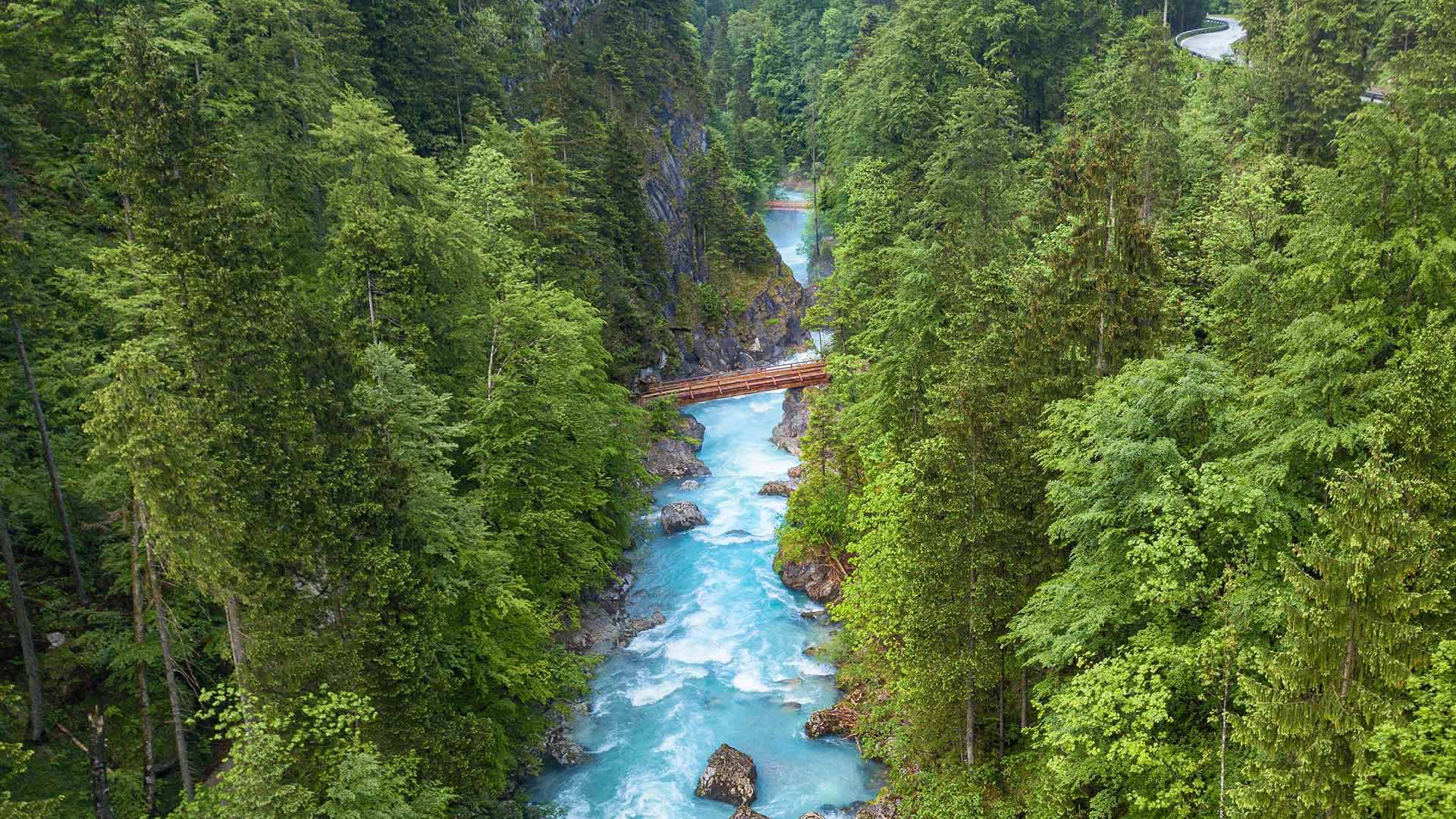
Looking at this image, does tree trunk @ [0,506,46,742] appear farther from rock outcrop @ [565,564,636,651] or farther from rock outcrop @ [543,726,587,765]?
rock outcrop @ [565,564,636,651]

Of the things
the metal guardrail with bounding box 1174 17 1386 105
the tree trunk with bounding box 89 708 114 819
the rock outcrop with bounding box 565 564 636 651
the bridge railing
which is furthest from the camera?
the bridge railing

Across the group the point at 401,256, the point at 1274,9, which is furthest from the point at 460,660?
the point at 1274,9

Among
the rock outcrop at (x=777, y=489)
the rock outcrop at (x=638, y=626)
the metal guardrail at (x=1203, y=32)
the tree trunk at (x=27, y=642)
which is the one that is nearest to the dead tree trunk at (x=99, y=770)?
the tree trunk at (x=27, y=642)

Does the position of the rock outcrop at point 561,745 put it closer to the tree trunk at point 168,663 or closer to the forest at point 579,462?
the forest at point 579,462

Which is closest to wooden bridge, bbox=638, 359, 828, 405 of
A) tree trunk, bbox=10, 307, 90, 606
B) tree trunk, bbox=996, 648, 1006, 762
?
tree trunk, bbox=996, 648, 1006, 762

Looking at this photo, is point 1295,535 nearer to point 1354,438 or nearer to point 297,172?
point 1354,438

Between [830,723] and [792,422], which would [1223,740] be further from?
[792,422]
